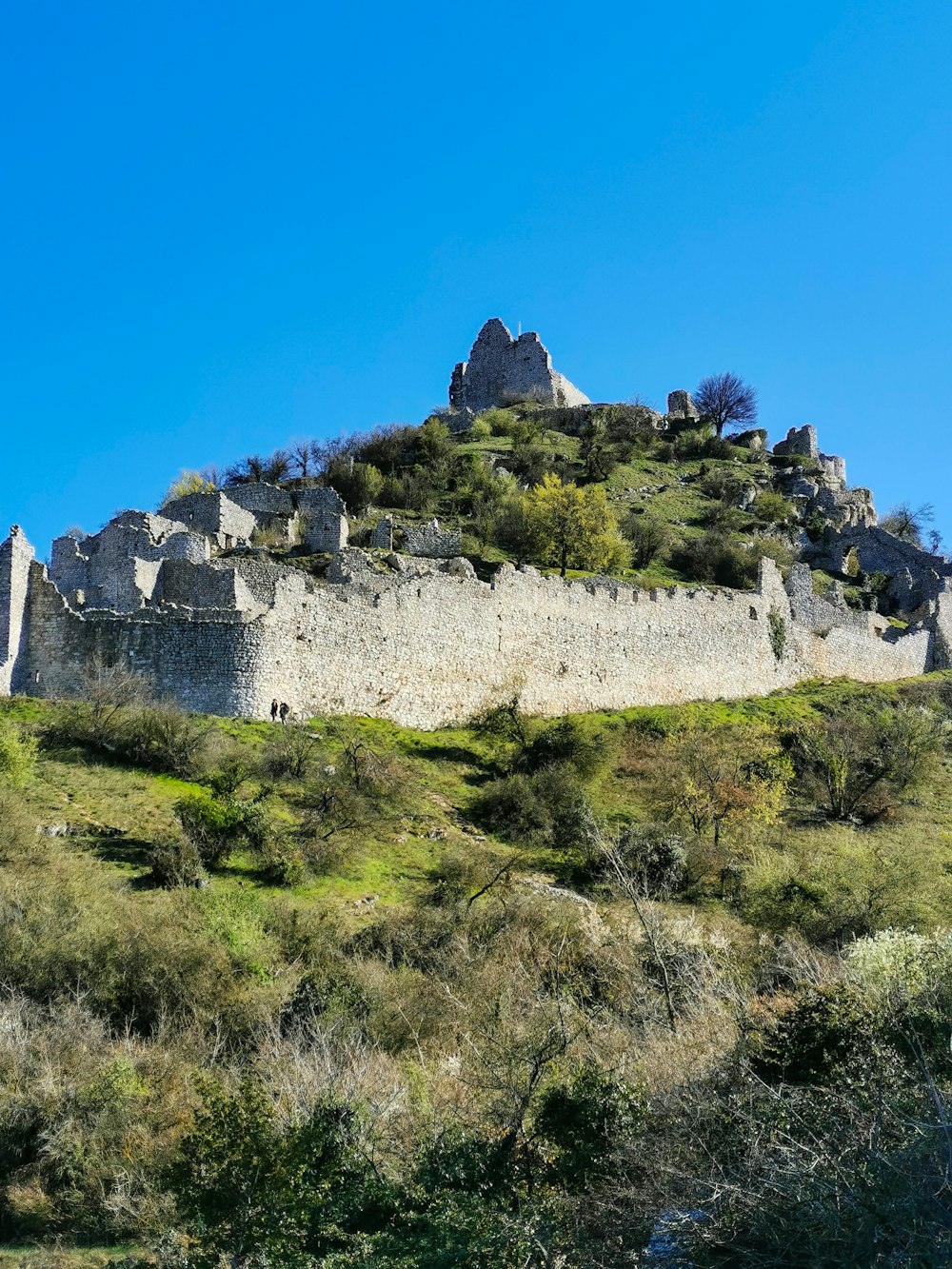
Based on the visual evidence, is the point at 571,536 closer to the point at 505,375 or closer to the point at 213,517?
the point at 213,517

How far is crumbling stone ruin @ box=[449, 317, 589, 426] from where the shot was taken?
→ 69.6m

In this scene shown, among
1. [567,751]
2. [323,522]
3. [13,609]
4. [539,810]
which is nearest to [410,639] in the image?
[567,751]

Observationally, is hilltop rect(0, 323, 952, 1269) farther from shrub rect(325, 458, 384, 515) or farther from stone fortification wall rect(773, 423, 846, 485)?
stone fortification wall rect(773, 423, 846, 485)

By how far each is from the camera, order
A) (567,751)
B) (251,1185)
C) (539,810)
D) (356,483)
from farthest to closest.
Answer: (356,483) → (567,751) → (539,810) → (251,1185)

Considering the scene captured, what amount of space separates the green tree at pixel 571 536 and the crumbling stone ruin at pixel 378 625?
4.07 m

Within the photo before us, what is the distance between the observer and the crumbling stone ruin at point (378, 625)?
23516mm

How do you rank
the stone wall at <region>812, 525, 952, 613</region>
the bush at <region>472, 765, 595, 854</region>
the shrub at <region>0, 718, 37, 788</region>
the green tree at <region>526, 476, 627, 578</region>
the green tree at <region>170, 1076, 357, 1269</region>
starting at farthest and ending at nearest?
the stone wall at <region>812, 525, 952, 613</region> → the green tree at <region>526, 476, 627, 578</region> → the bush at <region>472, 765, 595, 854</region> → the shrub at <region>0, 718, 37, 788</region> → the green tree at <region>170, 1076, 357, 1269</region>

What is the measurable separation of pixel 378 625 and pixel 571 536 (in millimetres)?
17567

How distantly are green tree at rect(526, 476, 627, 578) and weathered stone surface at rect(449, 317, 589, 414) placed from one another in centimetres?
2613

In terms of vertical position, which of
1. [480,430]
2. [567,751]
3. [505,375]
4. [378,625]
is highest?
[505,375]

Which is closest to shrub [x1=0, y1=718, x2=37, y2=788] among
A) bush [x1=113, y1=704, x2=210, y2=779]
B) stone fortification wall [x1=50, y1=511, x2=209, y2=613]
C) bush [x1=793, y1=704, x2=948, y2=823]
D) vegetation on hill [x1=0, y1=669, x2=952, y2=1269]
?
vegetation on hill [x1=0, y1=669, x2=952, y2=1269]

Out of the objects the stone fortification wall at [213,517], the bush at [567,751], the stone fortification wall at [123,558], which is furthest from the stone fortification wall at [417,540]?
the bush at [567,751]

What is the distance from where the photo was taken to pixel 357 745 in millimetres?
23641

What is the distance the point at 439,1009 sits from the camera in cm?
1533
